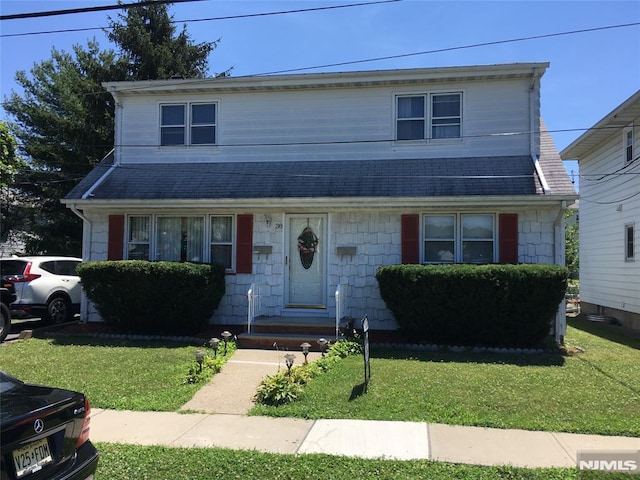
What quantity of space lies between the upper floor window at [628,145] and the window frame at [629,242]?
191cm

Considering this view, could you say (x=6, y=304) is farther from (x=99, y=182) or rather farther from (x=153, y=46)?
(x=153, y=46)

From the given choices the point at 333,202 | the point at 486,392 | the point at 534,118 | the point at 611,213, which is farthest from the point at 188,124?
the point at 611,213

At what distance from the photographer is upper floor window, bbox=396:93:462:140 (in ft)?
37.9

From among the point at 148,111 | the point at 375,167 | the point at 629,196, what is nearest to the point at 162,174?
the point at 148,111

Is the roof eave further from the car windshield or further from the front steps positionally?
the front steps

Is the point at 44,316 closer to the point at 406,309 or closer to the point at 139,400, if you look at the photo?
the point at 139,400

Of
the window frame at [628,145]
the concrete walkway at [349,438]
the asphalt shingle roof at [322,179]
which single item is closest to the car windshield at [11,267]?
the asphalt shingle roof at [322,179]

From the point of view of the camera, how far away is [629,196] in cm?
1370

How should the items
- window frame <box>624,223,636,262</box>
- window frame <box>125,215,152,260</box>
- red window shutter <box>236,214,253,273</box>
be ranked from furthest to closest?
window frame <box>624,223,636,262</box>
window frame <box>125,215,152,260</box>
red window shutter <box>236,214,253,273</box>

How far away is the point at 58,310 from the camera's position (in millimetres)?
12188

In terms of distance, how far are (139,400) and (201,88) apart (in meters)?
8.50

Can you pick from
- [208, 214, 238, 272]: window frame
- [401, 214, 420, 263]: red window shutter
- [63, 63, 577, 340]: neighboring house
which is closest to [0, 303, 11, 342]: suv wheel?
[63, 63, 577, 340]: neighboring house

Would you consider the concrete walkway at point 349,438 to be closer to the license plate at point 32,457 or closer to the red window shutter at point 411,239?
the license plate at point 32,457
